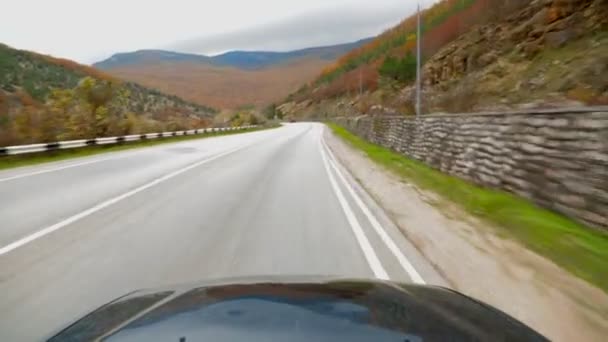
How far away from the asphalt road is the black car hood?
734 mm

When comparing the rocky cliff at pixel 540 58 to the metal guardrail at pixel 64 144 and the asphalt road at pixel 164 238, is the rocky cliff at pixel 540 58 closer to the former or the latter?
the asphalt road at pixel 164 238

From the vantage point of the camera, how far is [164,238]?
7438mm

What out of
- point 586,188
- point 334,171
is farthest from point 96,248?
point 334,171

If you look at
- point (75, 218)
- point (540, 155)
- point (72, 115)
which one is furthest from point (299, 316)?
point (72, 115)

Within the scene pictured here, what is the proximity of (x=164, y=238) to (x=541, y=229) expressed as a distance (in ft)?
17.3

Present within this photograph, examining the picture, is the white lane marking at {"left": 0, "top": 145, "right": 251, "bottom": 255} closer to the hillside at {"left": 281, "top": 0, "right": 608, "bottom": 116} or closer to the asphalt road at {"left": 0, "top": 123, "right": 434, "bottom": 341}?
the asphalt road at {"left": 0, "top": 123, "right": 434, "bottom": 341}

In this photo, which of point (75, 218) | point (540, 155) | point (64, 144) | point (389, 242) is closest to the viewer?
point (389, 242)

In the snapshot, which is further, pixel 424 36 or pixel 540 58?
pixel 424 36

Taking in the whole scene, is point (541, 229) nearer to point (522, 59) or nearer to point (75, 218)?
point (75, 218)

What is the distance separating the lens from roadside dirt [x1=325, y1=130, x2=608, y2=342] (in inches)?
176

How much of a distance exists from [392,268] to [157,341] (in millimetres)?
4282

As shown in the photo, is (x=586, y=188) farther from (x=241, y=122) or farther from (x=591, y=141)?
(x=241, y=122)

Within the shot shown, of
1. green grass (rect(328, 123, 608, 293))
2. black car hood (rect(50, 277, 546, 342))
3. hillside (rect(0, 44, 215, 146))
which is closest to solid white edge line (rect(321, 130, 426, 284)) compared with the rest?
green grass (rect(328, 123, 608, 293))

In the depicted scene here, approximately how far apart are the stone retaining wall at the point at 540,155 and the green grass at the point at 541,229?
0.27m
